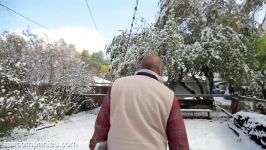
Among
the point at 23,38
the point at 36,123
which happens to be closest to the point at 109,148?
the point at 36,123

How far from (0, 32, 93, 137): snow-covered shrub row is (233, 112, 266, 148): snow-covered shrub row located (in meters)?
5.63

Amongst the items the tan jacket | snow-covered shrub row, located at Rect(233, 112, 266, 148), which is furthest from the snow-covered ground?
the tan jacket

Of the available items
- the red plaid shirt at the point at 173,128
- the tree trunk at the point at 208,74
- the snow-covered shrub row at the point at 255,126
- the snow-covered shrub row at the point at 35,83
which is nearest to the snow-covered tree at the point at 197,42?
the tree trunk at the point at 208,74

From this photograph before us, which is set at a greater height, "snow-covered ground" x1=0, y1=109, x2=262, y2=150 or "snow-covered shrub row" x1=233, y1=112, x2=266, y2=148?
"snow-covered shrub row" x1=233, y1=112, x2=266, y2=148

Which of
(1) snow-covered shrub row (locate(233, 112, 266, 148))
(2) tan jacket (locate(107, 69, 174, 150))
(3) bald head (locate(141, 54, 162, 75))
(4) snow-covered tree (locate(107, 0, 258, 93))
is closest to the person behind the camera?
(2) tan jacket (locate(107, 69, 174, 150))

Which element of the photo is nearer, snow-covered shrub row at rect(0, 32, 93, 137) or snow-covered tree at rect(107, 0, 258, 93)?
snow-covered shrub row at rect(0, 32, 93, 137)

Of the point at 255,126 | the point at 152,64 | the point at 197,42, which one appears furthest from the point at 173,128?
the point at 197,42

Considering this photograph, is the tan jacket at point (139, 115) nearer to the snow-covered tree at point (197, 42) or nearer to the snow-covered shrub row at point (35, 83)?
the snow-covered shrub row at point (35, 83)

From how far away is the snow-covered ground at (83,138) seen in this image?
7.82 metres

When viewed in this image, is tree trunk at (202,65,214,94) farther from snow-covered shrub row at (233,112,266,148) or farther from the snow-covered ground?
snow-covered shrub row at (233,112,266,148)

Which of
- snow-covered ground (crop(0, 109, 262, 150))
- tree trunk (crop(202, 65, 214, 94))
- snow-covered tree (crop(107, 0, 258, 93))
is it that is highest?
snow-covered tree (crop(107, 0, 258, 93))

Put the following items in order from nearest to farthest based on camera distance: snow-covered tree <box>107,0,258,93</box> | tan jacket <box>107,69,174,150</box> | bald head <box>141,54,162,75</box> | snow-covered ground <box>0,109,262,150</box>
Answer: tan jacket <box>107,69,174,150</box> → bald head <box>141,54,162,75</box> → snow-covered ground <box>0,109,262,150</box> → snow-covered tree <box>107,0,258,93</box>

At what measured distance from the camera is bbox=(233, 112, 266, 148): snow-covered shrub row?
689cm

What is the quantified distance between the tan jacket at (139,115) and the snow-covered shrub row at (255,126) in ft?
15.6
